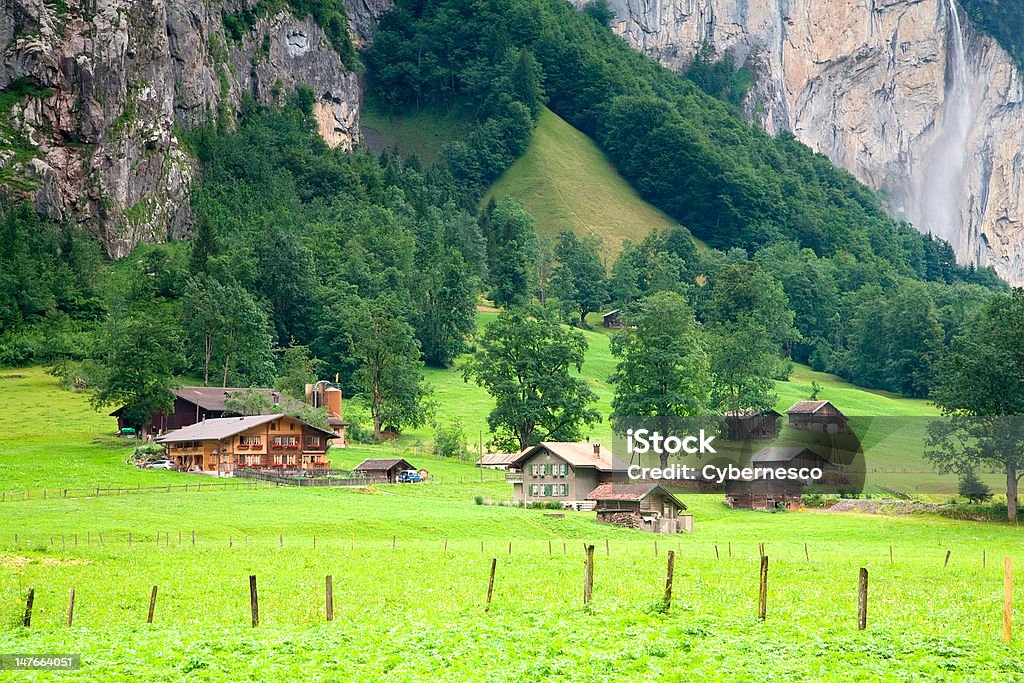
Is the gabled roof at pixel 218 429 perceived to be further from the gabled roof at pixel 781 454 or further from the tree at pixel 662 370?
the gabled roof at pixel 781 454

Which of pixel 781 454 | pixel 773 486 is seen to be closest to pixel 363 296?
pixel 781 454

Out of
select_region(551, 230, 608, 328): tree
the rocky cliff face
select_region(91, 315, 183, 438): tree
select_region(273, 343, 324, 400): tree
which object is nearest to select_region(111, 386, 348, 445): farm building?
select_region(91, 315, 183, 438): tree

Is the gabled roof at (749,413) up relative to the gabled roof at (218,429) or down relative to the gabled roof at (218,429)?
up

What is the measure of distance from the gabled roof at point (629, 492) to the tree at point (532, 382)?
20.9 metres

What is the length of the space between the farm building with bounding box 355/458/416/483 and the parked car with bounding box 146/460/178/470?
471 inches

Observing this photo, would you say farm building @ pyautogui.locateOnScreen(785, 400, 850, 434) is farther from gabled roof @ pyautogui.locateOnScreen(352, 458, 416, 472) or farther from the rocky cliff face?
the rocky cliff face

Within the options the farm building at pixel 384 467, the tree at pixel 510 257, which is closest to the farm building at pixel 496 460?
the farm building at pixel 384 467

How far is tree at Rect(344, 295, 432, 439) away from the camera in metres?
103

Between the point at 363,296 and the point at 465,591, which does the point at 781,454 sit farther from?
the point at 363,296

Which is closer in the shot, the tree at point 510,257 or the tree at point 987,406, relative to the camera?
the tree at point 987,406

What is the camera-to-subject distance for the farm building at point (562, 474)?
7512cm

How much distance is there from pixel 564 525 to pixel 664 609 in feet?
106

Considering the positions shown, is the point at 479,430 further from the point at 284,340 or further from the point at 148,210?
the point at 148,210

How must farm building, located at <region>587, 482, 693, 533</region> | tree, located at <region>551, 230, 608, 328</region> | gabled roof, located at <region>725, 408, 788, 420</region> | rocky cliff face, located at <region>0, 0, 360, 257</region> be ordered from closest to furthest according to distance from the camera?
farm building, located at <region>587, 482, 693, 533</region> → gabled roof, located at <region>725, 408, 788, 420</region> → rocky cliff face, located at <region>0, 0, 360, 257</region> → tree, located at <region>551, 230, 608, 328</region>
